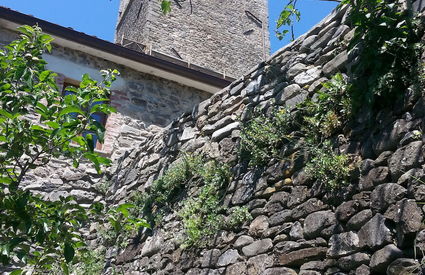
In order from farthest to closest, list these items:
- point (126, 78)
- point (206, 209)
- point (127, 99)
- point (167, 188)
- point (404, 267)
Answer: point (126, 78)
point (127, 99)
point (167, 188)
point (206, 209)
point (404, 267)

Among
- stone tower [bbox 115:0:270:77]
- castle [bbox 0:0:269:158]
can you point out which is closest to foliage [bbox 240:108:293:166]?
castle [bbox 0:0:269:158]

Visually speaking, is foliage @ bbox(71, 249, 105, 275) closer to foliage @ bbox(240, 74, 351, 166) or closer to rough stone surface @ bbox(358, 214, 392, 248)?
foliage @ bbox(240, 74, 351, 166)

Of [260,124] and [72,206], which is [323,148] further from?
[72,206]

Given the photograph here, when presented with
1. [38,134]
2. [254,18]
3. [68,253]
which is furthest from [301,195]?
[254,18]

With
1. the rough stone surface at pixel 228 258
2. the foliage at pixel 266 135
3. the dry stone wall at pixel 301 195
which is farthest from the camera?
the foliage at pixel 266 135

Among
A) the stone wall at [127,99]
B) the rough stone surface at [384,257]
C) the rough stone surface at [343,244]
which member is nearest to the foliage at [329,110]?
the rough stone surface at [343,244]

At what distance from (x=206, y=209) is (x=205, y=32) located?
34.4 feet

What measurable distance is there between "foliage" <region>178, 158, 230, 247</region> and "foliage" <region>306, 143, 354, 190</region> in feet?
3.45

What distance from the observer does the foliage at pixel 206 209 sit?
13.4 ft

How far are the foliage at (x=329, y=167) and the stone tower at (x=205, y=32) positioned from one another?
9.60 meters

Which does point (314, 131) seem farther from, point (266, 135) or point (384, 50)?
point (384, 50)

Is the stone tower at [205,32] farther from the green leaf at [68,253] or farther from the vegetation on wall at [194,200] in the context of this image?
the green leaf at [68,253]

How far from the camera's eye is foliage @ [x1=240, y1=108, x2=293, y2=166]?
149 inches

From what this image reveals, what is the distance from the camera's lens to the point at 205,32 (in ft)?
46.0
